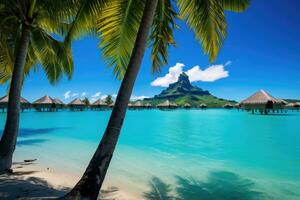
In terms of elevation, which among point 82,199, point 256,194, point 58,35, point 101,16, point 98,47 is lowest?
point 256,194

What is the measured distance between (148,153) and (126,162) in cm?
214

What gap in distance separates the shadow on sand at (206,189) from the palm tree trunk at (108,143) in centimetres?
272

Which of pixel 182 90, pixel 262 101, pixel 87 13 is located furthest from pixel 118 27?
pixel 182 90

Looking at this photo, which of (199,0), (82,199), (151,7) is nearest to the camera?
(82,199)

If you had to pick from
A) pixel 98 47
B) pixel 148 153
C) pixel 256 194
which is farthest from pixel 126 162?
pixel 98 47

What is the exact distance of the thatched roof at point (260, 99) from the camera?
39.1 metres

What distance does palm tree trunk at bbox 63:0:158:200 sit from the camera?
9.60 feet

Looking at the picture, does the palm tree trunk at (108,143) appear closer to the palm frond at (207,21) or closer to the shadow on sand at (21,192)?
the shadow on sand at (21,192)

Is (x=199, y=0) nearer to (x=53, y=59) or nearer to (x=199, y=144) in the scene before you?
(x=53, y=59)

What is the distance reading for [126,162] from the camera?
30.9 ft

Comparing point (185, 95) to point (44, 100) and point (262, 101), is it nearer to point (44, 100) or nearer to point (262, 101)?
point (44, 100)

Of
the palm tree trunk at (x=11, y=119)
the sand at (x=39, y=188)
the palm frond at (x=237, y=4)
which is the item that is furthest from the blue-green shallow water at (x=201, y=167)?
the palm frond at (x=237, y=4)

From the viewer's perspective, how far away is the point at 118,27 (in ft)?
15.3

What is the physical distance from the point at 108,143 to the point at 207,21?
3143 millimetres
